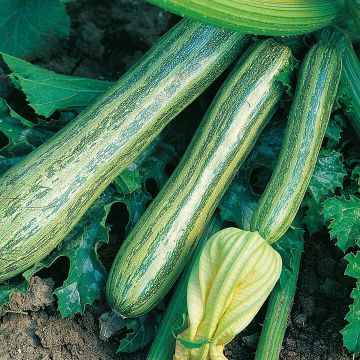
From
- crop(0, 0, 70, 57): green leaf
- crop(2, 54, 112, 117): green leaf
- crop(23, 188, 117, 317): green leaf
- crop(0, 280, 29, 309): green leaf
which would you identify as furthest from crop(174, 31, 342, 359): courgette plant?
crop(0, 0, 70, 57): green leaf

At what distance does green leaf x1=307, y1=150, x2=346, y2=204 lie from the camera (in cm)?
294

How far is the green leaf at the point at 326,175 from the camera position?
2941 millimetres

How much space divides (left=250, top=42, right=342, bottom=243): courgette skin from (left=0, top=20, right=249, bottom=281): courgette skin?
0.33 meters

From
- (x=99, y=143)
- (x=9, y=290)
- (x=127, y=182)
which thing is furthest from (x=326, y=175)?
(x=9, y=290)

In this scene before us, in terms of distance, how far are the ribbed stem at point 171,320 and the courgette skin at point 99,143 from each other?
440 millimetres

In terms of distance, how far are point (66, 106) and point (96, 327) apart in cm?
89

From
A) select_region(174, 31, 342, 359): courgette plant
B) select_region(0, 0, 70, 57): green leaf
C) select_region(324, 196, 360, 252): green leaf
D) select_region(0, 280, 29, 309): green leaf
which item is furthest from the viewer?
select_region(0, 0, 70, 57): green leaf

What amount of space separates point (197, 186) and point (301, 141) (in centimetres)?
42

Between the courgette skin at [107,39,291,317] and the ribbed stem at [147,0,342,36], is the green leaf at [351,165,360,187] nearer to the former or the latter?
the courgette skin at [107,39,291,317]

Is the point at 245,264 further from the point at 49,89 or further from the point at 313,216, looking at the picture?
→ the point at 49,89

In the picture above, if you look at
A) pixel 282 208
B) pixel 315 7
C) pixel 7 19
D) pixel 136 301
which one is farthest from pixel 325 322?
pixel 7 19

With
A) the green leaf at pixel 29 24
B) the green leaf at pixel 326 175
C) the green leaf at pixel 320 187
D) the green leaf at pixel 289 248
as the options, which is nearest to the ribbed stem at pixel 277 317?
the green leaf at pixel 289 248

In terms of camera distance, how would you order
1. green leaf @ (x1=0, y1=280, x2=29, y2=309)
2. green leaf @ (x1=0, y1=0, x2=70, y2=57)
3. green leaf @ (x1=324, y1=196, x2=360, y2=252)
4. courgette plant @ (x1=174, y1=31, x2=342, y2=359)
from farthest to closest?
1. green leaf @ (x1=0, y1=0, x2=70, y2=57)
2. green leaf @ (x1=324, y1=196, x2=360, y2=252)
3. green leaf @ (x1=0, y1=280, x2=29, y2=309)
4. courgette plant @ (x1=174, y1=31, x2=342, y2=359)

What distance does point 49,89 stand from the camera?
10.0 feet
